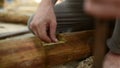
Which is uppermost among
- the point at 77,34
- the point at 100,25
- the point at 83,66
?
the point at 100,25

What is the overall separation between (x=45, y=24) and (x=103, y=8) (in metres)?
0.68

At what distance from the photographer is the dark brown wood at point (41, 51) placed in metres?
0.92

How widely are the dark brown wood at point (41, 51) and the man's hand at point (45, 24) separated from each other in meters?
0.05

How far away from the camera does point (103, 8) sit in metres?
0.25

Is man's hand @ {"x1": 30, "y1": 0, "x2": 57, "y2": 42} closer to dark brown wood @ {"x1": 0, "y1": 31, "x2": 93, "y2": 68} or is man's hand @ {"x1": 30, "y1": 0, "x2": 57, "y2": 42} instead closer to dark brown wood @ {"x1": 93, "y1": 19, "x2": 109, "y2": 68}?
dark brown wood @ {"x1": 0, "y1": 31, "x2": 93, "y2": 68}

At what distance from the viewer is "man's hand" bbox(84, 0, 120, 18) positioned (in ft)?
0.81

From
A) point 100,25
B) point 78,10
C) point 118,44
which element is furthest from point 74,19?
point 100,25

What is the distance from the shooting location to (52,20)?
938 millimetres

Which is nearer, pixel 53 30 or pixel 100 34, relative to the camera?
pixel 100 34

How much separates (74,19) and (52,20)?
0.18 m

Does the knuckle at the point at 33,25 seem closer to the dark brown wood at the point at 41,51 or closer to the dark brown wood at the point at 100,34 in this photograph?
the dark brown wood at the point at 41,51

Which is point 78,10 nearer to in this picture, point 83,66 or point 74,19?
point 74,19

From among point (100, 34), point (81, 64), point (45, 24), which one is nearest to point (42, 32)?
point (45, 24)

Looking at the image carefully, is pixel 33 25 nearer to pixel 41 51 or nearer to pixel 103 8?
pixel 41 51
